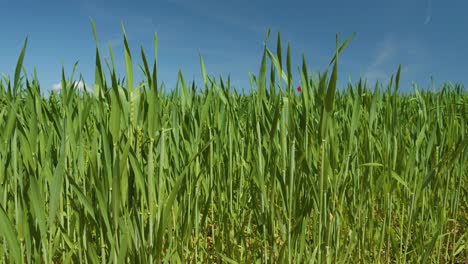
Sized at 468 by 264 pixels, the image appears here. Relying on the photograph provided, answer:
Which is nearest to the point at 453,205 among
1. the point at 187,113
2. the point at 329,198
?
the point at 329,198

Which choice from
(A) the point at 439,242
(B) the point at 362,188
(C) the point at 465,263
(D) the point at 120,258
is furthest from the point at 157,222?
(C) the point at 465,263

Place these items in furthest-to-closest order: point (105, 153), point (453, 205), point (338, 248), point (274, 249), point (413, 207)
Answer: point (453, 205), point (413, 207), point (338, 248), point (274, 249), point (105, 153)

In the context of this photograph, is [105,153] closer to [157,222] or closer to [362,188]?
[157,222]

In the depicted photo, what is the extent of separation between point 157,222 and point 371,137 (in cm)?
82

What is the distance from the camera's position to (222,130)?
4.71 ft

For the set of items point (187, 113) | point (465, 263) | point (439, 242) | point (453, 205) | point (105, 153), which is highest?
point (187, 113)

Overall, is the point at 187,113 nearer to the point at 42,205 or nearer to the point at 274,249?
the point at 274,249

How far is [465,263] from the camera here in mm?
1776

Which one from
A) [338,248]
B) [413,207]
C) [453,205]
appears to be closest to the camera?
[338,248]

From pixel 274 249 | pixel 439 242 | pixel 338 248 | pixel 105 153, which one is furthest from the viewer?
pixel 439 242

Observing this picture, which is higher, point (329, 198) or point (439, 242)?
point (329, 198)

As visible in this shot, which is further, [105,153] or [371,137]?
[371,137]

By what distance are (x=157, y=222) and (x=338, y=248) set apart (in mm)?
602

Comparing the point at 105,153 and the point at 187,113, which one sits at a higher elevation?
the point at 187,113
